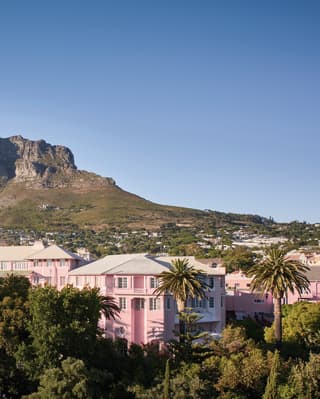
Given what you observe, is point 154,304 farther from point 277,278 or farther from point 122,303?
point 277,278

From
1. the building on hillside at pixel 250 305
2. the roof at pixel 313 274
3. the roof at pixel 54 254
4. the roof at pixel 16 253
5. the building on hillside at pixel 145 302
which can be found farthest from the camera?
the roof at pixel 16 253

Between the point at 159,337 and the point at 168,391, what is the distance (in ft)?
53.0

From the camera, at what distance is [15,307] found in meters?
54.8

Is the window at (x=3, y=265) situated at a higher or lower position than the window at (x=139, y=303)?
higher

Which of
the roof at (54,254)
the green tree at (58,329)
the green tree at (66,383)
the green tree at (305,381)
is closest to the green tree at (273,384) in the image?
the green tree at (305,381)

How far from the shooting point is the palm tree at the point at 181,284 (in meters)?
61.1

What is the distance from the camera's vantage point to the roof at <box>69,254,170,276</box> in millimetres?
67562

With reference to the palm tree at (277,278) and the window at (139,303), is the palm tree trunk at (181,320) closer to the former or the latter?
the window at (139,303)

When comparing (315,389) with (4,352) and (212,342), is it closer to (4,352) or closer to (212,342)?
(212,342)

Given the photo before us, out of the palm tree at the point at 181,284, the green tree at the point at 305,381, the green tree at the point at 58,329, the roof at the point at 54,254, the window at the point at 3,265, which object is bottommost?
the green tree at the point at 305,381

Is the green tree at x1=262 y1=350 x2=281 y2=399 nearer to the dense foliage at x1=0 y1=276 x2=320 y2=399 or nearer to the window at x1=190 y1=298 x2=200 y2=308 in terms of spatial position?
the dense foliage at x1=0 y1=276 x2=320 y2=399

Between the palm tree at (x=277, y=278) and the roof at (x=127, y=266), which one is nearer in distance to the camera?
the palm tree at (x=277, y=278)

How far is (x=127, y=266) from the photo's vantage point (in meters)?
68.9

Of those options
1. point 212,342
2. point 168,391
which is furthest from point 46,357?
point 212,342
